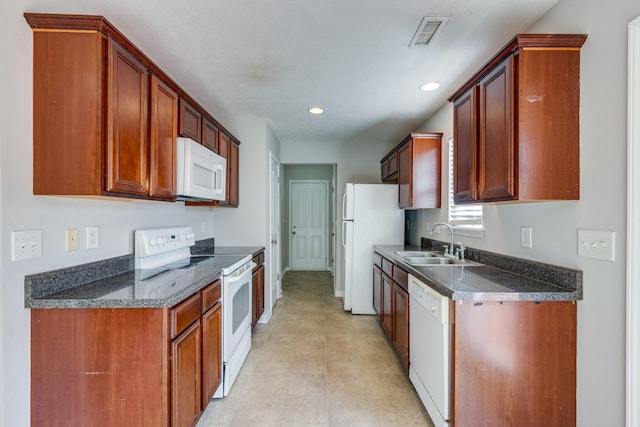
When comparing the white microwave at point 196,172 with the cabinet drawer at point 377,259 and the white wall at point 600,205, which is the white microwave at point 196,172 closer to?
the cabinet drawer at point 377,259

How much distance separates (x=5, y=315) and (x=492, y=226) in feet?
8.98

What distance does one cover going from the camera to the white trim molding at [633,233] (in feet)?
4.03

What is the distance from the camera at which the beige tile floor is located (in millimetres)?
1988

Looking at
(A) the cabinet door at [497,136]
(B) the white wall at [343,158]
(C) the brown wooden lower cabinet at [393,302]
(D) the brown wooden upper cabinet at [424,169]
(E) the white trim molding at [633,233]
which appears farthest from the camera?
(B) the white wall at [343,158]

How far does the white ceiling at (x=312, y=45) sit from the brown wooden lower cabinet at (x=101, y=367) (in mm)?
1464

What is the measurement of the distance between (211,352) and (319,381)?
911 mm

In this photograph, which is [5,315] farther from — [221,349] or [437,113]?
[437,113]

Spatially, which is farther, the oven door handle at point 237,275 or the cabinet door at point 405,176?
the cabinet door at point 405,176

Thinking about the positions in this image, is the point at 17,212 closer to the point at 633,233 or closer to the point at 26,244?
the point at 26,244

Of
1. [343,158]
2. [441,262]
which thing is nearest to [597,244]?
[441,262]

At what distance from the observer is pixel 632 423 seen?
1.25m

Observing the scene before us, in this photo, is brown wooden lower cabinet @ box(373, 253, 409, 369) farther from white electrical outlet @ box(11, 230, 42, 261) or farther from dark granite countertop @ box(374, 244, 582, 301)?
white electrical outlet @ box(11, 230, 42, 261)

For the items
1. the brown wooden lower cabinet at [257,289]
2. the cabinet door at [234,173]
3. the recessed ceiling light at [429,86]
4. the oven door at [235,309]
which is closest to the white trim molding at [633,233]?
the recessed ceiling light at [429,86]

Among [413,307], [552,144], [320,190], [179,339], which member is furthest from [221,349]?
[320,190]
